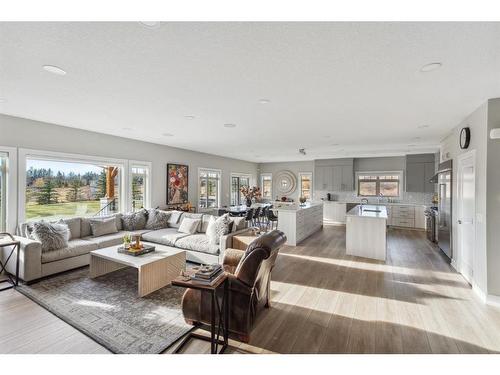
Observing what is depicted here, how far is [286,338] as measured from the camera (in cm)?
223

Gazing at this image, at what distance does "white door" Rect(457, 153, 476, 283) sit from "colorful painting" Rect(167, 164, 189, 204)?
645 centimetres

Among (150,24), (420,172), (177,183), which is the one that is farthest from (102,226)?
(420,172)

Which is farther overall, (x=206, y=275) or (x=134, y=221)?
(x=134, y=221)

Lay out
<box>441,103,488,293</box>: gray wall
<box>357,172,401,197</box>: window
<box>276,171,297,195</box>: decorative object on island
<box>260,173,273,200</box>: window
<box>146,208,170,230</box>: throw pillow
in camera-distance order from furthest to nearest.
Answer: <box>260,173,273,200</box>: window < <box>276,171,297,195</box>: decorative object on island < <box>357,172,401,197</box>: window < <box>146,208,170,230</box>: throw pillow < <box>441,103,488,293</box>: gray wall

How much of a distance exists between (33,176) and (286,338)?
4999 mm

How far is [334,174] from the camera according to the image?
30.9ft

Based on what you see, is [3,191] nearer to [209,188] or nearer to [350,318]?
[209,188]

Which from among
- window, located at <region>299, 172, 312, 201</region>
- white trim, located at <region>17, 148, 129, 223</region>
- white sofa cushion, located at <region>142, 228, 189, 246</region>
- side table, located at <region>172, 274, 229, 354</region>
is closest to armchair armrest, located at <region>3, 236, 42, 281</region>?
white trim, located at <region>17, 148, 129, 223</region>

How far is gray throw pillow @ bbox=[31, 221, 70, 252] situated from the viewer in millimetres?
→ 3605

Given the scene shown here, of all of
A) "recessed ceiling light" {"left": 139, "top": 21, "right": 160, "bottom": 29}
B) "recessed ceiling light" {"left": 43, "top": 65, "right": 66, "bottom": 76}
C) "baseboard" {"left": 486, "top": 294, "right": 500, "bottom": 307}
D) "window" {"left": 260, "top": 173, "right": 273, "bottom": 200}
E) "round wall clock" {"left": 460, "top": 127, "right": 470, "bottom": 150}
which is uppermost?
"recessed ceiling light" {"left": 43, "top": 65, "right": 66, "bottom": 76}

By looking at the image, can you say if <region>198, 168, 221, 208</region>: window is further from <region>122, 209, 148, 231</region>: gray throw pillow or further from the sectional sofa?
the sectional sofa

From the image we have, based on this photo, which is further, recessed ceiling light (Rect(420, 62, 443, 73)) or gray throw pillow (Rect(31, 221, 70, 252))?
gray throw pillow (Rect(31, 221, 70, 252))

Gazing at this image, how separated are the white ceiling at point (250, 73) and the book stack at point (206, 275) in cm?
183

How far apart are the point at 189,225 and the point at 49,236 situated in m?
2.25
